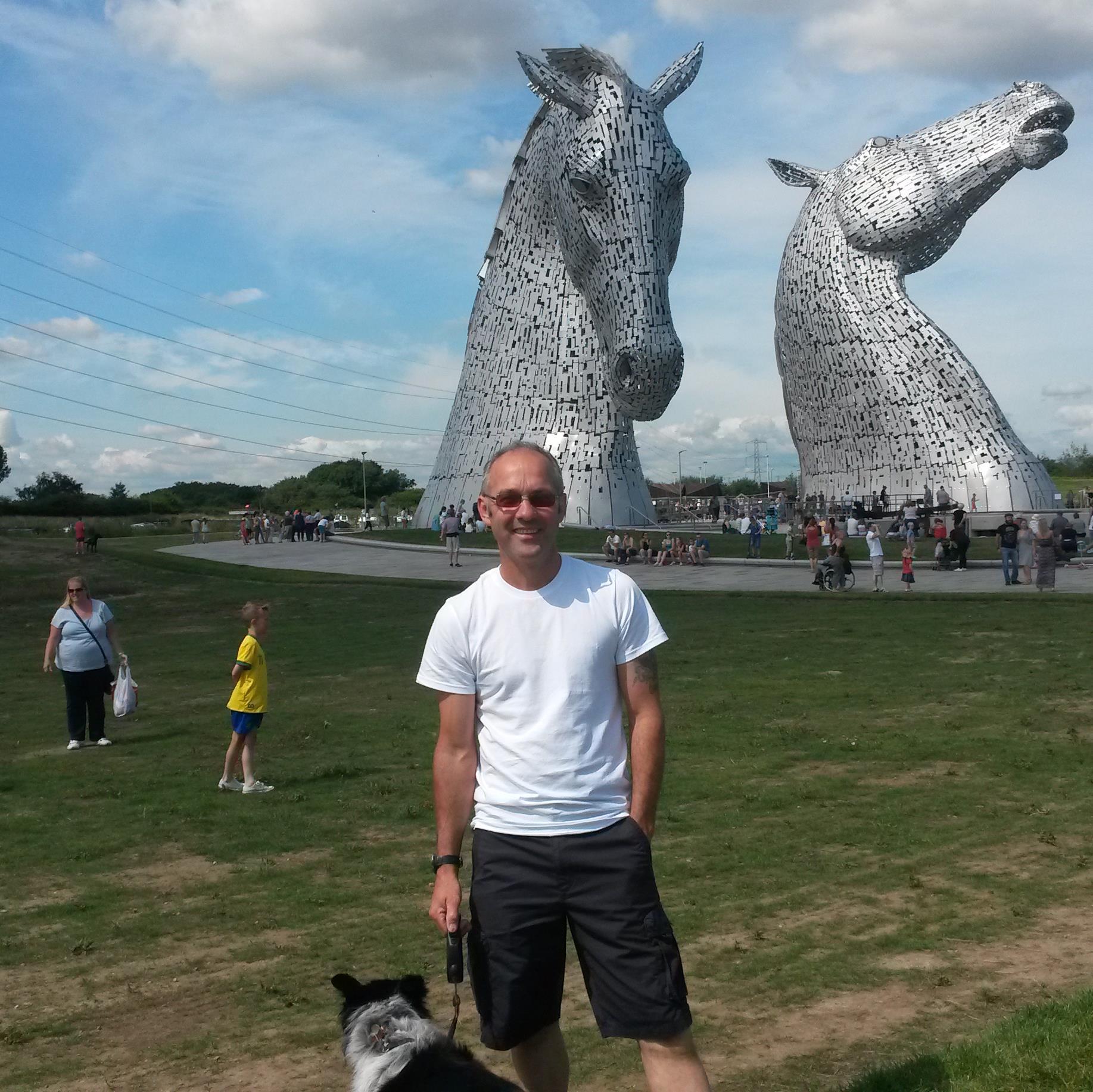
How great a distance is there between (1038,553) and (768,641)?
6400 mm

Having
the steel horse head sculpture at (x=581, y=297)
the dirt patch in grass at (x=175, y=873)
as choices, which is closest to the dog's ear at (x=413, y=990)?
the dirt patch in grass at (x=175, y=873)

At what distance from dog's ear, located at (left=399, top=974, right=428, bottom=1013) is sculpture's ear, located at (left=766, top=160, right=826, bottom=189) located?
37.0 meters

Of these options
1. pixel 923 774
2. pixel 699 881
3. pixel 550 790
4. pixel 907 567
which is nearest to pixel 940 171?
pixel 907 567

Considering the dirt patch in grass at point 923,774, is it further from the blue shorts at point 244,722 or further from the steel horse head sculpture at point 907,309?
the steel horse head sculpture at point 907,309

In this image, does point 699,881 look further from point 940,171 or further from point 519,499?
point 940,171

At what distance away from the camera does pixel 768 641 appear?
1395 cm

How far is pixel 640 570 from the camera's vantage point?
84.3 ft

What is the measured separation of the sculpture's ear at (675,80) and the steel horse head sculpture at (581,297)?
4cm

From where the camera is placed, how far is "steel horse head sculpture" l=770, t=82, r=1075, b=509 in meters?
32.8

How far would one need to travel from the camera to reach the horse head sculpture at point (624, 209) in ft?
81.4

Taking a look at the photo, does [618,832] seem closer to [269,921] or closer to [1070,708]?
[269,921]

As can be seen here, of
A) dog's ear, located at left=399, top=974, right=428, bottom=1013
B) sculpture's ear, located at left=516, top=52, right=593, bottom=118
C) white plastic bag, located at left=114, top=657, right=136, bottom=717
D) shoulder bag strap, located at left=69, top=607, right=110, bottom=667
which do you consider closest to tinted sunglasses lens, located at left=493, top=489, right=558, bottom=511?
dog's ear, located at left=399, top=974, right=428, bottom=1013

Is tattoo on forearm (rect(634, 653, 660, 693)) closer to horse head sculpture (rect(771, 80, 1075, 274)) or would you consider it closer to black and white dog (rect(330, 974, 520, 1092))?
black and white dog (rect(330, 974, 520, 1092))

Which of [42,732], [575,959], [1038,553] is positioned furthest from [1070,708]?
[1038,553]
